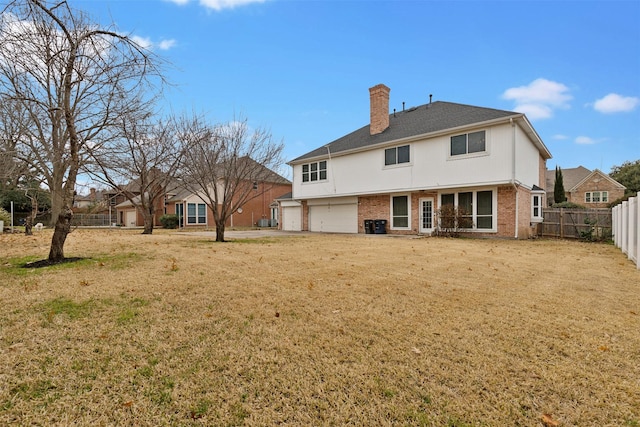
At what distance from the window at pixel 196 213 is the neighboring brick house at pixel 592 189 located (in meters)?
35.9

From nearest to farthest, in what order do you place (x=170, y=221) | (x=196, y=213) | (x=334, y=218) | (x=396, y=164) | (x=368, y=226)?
1. (x=396, y=164)
2. (x=368, y=226)
3. (x=334, y=218)
4. (x=170, y=221)
5. (x=196, y=213)

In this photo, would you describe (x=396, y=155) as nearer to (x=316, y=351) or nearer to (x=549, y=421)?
(x=316, y=351)

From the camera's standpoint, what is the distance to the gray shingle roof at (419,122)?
14.9m

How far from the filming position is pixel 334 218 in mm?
20969

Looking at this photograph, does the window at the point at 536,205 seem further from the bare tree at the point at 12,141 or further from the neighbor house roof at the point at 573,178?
the neighbor house roof at the point at 573,178

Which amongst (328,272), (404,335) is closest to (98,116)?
(328,272)

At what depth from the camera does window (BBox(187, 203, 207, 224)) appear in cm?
2895

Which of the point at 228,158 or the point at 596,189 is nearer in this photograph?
the point at 228,158

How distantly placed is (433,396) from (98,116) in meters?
9.37

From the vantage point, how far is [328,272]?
20.4 ft

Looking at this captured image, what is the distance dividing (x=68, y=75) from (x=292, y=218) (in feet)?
59.5

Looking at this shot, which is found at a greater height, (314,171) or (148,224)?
(314,171)

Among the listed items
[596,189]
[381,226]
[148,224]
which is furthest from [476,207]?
[596,189]

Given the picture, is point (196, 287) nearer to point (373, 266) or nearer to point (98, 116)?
point (373, 266)
